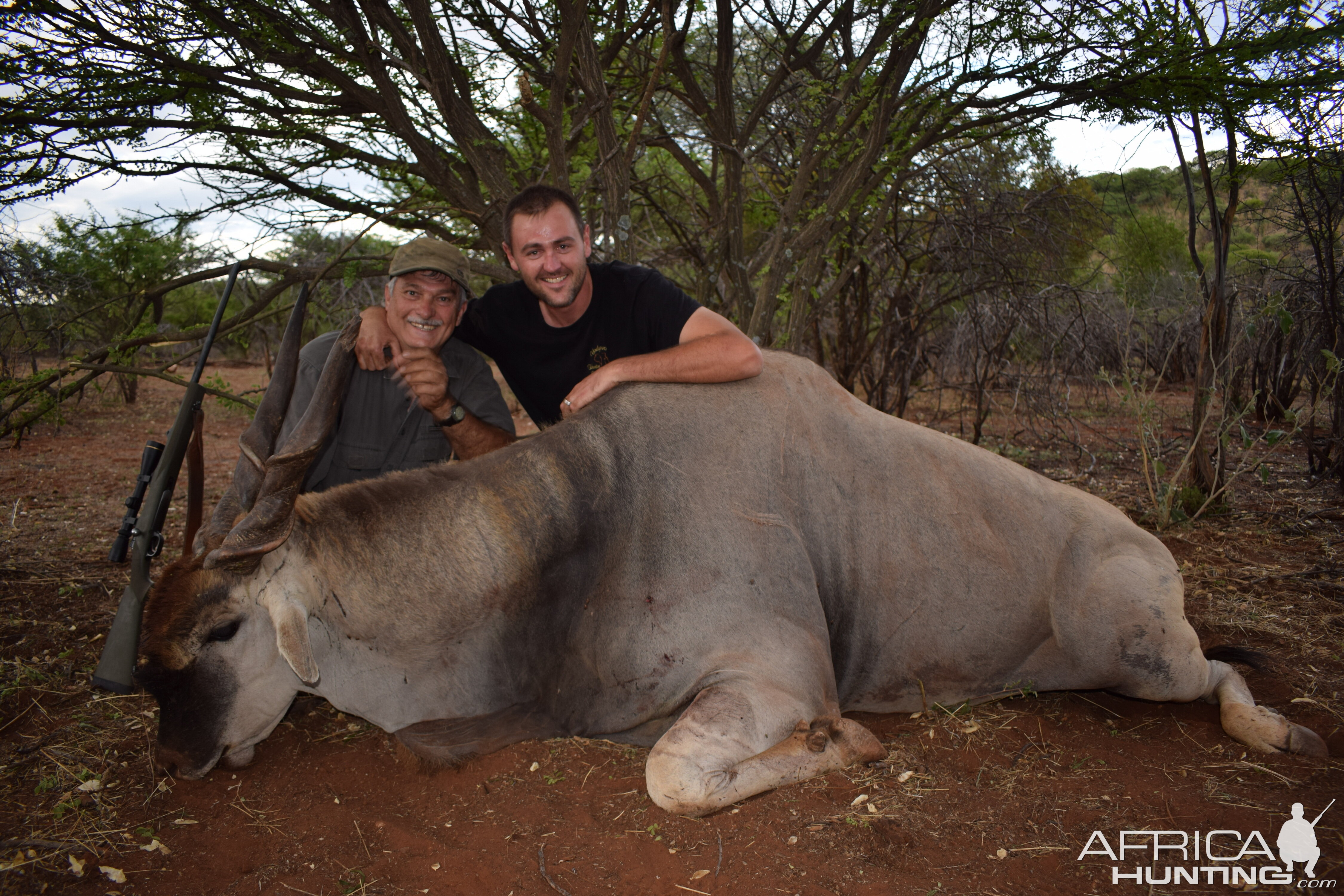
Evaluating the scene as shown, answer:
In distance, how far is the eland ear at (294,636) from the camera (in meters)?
3.10

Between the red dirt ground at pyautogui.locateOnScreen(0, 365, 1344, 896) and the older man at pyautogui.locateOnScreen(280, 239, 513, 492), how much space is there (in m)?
1.31

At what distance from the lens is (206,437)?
12555 mm

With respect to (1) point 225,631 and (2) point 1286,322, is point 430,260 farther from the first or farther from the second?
(2) point 1286,322

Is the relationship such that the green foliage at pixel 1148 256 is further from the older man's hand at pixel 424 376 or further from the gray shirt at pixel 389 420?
the older man's hand at pixel 424 376

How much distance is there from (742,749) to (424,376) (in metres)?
2.44

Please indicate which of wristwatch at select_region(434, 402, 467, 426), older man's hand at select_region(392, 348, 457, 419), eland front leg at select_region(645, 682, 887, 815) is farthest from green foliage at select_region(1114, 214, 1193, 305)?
eland front leg at select_region(645, 682, 887, 815)

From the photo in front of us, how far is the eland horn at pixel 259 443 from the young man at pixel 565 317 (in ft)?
2.59

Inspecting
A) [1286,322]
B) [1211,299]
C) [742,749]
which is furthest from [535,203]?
[1286,322]

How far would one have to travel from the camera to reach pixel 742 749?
3.03 m

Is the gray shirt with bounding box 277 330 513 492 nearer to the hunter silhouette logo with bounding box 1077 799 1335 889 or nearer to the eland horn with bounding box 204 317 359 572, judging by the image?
the eland horn with bounding box 204 317 359 572

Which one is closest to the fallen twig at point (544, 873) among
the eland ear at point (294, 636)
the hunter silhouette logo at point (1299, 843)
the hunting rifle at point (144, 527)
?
the eland ear at point (294, 636)

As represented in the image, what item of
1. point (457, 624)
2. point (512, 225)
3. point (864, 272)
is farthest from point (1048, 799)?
point (864, 272)

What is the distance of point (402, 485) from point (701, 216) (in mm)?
6559

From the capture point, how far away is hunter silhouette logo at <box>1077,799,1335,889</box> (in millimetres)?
2680
